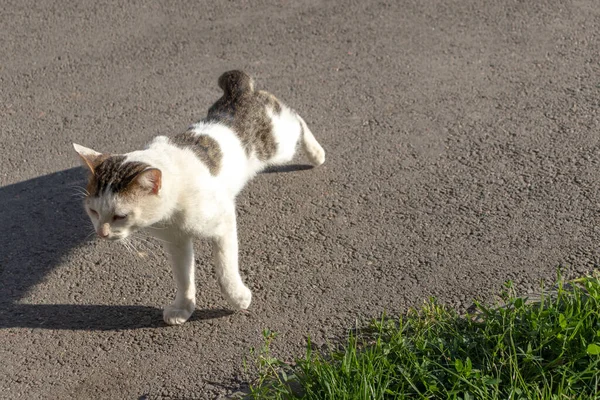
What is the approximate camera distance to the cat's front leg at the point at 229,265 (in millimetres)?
3570

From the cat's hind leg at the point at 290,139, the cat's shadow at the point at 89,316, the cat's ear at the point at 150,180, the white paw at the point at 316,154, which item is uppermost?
the cat's ear at the point at 150,180

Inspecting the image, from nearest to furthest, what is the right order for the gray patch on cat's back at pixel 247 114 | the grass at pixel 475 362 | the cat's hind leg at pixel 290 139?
the grass at pixel 475 362 < the gray patch on cat's back at pixel 247 114 < the cat's hind leg at pixel 290 139

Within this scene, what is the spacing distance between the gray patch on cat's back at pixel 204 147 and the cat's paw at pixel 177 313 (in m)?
0.70

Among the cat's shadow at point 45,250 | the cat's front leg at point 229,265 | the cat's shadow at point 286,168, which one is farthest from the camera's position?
the cat's shadow at point 286,168

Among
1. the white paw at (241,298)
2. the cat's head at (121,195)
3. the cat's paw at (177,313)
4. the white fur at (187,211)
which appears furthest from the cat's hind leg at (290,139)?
the cat's head at (121,195)

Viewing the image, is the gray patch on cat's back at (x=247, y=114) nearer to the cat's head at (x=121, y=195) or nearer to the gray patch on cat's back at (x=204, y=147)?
the gray patch on cat's back at (x=204, y=147)

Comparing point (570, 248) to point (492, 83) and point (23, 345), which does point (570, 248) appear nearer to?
point (492, 83)

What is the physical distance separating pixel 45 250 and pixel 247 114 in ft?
4.69

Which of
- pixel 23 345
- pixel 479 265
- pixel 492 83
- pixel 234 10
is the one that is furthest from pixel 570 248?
pixel 234 10

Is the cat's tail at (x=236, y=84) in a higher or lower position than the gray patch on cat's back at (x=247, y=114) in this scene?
higher

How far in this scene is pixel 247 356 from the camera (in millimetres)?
3502

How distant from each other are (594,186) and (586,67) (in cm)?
144

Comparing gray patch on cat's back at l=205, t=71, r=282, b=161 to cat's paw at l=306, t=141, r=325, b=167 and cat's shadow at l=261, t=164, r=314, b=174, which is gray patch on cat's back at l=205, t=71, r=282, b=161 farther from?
cat's shadow at l=261, t=164, r=314, b=174

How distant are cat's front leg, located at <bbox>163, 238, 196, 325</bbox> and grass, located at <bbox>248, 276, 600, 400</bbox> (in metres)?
0.57
